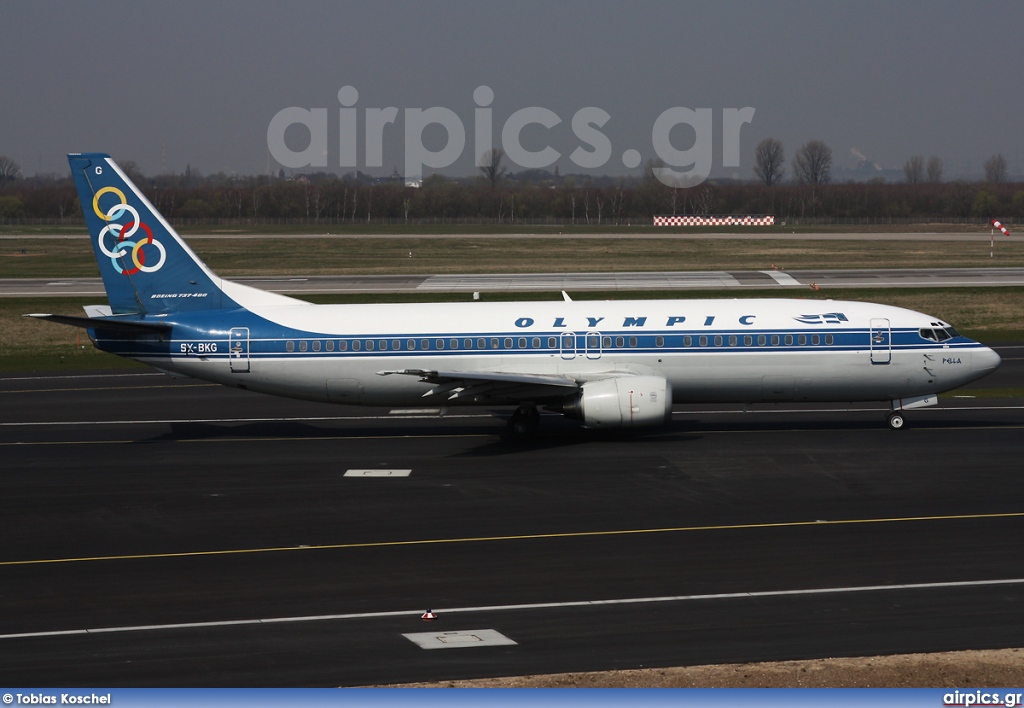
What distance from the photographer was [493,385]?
32406mm

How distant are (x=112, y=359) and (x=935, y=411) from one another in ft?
126

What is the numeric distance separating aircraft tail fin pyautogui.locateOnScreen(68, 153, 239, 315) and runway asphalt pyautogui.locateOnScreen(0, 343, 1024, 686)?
4451mm

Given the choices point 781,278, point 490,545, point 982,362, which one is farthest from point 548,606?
point 781,278

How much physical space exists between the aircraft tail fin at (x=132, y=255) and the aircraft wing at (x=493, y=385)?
6817 mm

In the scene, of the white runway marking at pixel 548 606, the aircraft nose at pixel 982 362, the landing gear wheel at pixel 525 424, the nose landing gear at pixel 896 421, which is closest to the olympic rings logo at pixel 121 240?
the landing gear wheel at pixel 525 424

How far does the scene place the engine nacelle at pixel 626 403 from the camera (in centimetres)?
3169

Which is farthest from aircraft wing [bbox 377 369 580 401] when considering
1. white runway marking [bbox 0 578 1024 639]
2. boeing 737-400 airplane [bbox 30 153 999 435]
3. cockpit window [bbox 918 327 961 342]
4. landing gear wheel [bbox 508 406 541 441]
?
white runway marking [bbox 0 578 1024 639]

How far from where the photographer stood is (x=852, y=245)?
11906cm

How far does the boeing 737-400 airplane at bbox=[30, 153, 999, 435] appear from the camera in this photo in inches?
1318

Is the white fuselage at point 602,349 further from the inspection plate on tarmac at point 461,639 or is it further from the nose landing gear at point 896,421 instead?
the inspection plate on tarmac at point 461,639

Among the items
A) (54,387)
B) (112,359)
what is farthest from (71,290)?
(54,387)

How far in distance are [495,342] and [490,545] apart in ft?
38.4

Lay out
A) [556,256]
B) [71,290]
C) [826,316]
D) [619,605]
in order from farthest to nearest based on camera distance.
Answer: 1. [556,256]
2. [71,290]
3. [826,316]
4. [619,605]

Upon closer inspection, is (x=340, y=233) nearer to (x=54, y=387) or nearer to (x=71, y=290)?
(x=71, y=290)
